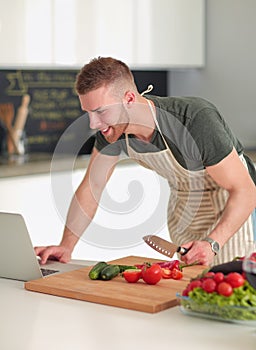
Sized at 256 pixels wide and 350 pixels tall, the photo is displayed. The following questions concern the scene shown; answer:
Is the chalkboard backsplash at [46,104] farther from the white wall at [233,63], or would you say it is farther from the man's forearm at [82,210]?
the man's forearm at [82,210]

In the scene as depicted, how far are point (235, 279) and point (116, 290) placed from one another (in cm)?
45

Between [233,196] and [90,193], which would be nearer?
[233,196]

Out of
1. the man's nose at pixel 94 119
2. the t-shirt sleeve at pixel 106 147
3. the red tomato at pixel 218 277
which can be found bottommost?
the red tomato at pixel 218 277

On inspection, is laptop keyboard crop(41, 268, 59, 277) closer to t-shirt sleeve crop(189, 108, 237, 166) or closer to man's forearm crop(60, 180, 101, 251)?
man's forearm crop(60, 180, 101, 251)

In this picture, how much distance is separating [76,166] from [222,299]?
103 inches

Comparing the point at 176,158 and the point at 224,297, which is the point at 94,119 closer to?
the point at 176,158

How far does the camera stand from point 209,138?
8.47ft

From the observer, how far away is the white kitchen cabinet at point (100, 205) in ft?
13.3

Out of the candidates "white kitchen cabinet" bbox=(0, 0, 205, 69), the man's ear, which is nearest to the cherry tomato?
the man's ear

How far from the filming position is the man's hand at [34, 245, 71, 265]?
265 centimetres

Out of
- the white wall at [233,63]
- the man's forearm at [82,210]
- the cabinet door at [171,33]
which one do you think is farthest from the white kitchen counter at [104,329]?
the white wall at [233,63]

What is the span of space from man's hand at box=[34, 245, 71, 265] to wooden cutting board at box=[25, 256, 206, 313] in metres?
0.29

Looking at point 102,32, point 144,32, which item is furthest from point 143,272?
point 144,32

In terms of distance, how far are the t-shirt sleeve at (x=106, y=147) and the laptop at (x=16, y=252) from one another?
0.68m
